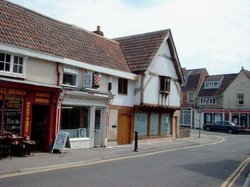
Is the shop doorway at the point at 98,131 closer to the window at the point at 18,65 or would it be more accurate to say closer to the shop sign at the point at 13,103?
the shop sign at the point at 13,103

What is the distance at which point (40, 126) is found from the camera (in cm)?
2059

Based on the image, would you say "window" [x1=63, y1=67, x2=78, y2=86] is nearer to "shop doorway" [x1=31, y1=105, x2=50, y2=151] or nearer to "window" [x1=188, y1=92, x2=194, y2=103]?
"shop doorway" [x1=31, y1=105, x2=50, y2=151]

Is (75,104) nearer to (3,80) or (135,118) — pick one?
(3,80)

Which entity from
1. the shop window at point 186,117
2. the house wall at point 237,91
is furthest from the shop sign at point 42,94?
the shop window at point 186,117

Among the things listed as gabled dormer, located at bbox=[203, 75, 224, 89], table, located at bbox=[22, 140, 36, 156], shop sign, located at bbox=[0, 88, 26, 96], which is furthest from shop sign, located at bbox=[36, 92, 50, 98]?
gabled dormer, located at bbox=[203, 75, 224, 89]

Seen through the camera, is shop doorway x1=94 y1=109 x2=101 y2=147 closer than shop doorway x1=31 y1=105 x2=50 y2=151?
No

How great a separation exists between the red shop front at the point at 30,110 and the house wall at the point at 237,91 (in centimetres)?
4273

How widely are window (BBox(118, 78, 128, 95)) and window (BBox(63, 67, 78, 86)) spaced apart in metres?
5.05

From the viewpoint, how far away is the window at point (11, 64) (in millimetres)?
17719

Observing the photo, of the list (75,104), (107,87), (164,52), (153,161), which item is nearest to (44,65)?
(75,104)

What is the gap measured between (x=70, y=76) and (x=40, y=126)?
138 inches

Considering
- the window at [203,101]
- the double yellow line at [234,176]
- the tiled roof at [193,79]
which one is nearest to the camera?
the double yellow line at [234,176]

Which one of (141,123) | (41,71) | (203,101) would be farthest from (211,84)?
(41,71)

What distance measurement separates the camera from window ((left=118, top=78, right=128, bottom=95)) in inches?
1055
